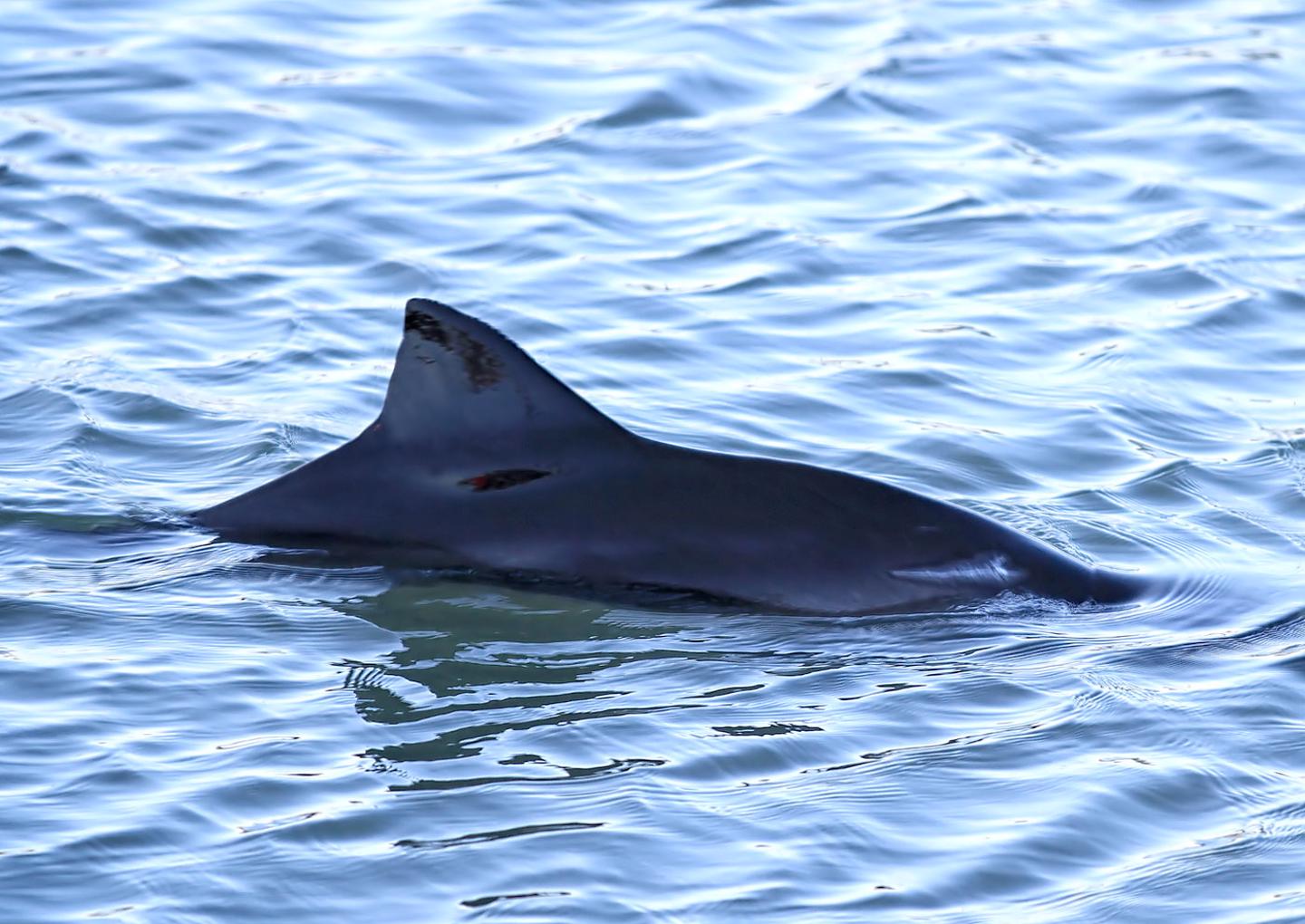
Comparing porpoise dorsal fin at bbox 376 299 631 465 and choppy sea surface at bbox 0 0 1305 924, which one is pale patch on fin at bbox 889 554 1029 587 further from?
porpoise dorsal fin at bbox 376 299 631 465

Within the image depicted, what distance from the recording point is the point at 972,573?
8.00 m

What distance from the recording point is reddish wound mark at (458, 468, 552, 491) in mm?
7738

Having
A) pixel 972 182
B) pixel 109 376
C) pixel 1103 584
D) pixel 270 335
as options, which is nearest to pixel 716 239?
pixel 972 182

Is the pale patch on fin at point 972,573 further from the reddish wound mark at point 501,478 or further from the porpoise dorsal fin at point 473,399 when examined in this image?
the reddish wound mark at point 501,478

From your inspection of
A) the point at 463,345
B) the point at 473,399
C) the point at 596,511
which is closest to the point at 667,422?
the point at 596,511

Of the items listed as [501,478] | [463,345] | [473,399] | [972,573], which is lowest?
[972,573]

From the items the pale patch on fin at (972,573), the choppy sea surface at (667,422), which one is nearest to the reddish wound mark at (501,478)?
the choppy sea surface at (667,422)

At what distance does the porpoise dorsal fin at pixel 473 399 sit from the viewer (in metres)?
7.43

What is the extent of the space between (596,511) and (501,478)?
0.36m

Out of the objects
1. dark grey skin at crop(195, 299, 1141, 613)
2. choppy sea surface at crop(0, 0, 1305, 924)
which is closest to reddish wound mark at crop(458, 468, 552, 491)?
dark grey skin at crop(195, 299, 1141, 613)

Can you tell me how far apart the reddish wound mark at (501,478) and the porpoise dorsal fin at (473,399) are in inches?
2.3

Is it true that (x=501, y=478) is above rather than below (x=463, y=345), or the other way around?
below

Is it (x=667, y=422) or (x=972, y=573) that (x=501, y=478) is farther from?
(x=667, y=422)

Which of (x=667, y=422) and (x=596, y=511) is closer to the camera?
(x=596, y=511)
